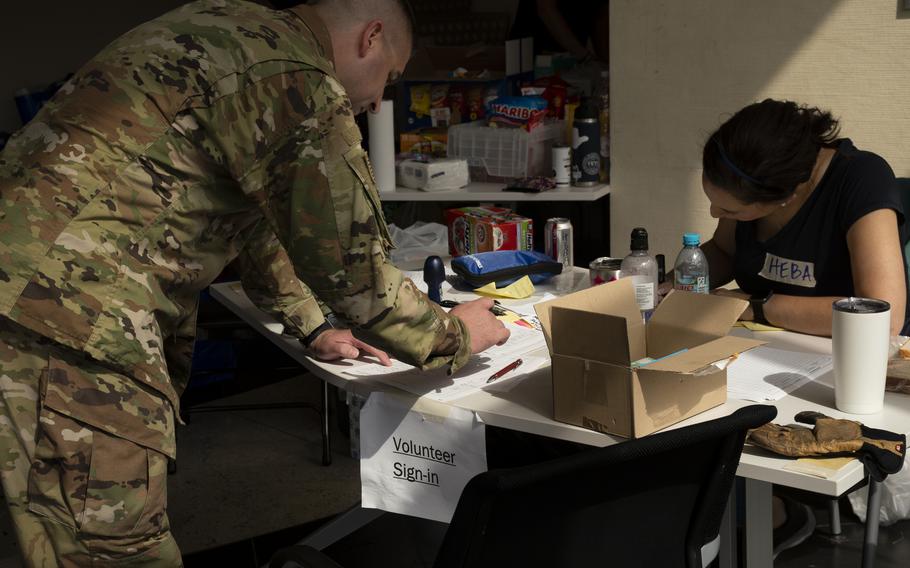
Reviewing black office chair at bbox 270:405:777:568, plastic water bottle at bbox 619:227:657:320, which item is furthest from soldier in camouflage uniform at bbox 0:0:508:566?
plastic water bottle at bbox 619:227:657:320

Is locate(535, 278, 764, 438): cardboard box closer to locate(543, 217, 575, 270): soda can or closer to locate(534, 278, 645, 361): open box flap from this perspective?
locate(534, 278, 645, 361): open box flap

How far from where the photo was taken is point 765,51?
326 cm

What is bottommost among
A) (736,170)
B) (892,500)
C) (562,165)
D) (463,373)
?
(892,500)

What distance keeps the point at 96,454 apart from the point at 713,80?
258 centimetres

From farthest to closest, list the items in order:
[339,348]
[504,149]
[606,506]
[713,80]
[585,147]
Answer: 1. [504,149]
2. [585,147]
3. [713,80]
4. [339,348]
5. [606,506]

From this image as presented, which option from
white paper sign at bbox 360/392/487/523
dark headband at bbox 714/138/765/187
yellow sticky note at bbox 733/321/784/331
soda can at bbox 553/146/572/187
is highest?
dark headband at bbox 714/138/765/187

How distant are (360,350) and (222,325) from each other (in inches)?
71.0

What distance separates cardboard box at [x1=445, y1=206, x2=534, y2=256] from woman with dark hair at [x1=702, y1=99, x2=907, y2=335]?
68 centimetres

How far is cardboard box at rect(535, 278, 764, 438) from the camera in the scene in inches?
63.2

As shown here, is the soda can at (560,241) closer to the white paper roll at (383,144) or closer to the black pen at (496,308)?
the black pen at (496,308)

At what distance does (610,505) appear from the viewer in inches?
50.6

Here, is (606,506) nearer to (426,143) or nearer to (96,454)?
(96,454)

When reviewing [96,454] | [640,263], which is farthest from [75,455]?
[640,263]

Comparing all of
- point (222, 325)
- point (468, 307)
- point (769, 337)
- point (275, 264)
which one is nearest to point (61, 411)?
point (275, 264)
